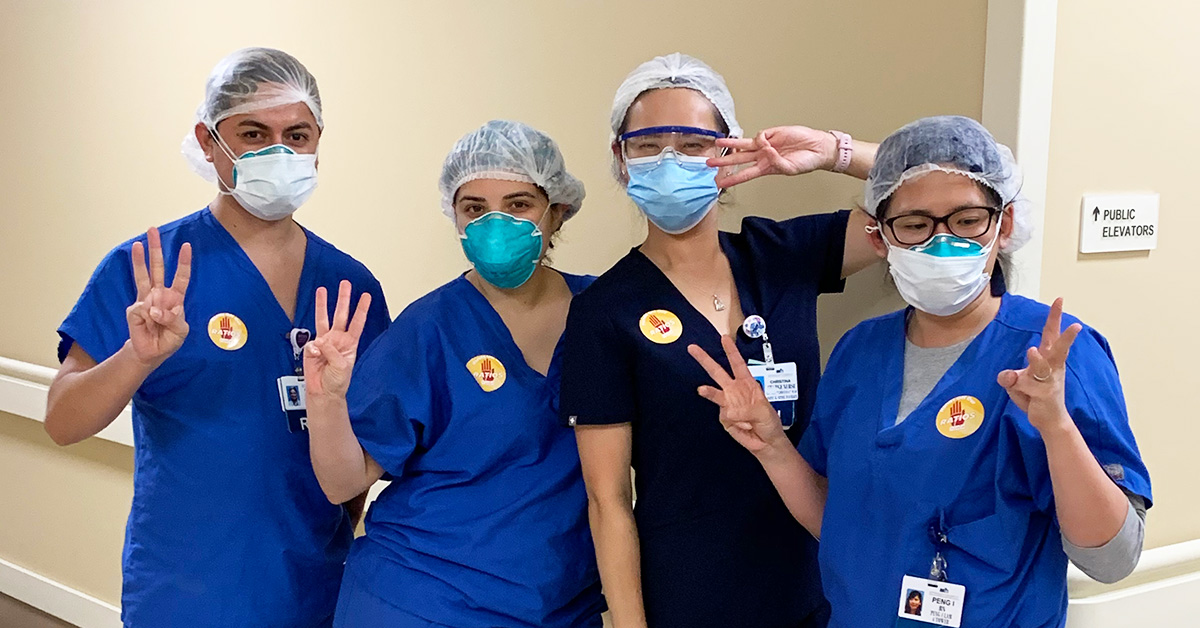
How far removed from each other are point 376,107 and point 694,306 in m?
1.30

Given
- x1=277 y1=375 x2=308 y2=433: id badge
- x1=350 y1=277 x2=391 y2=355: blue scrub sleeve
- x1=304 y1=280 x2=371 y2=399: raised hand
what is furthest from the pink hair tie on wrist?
x1=277 y1=375 x2=308 y2=433: id badge

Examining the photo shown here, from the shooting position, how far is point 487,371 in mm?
1607

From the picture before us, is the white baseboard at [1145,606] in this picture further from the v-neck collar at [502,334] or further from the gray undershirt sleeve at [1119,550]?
the v-neck collar at [502,334]

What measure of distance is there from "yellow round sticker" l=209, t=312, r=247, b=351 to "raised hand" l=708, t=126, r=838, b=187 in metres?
0.85

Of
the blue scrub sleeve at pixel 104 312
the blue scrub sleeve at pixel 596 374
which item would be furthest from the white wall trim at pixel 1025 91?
the blue scrub sleeve at pixel 104 312

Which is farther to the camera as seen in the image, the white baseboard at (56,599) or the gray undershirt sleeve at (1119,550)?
the white baseboard at (56,599)

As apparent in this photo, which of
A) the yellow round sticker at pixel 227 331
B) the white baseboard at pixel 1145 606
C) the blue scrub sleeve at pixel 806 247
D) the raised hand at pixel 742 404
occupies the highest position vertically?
the blue scrub sleeve at pixel 806 247

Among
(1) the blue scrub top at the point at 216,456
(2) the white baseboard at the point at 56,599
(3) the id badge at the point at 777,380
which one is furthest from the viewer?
(2) the white baseboard at the point at 56,599

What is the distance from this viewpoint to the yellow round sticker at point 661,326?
4.99 feet

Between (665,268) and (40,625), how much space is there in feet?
10.4

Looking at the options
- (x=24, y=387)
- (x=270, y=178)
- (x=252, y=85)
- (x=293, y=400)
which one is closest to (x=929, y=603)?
(x=293, y=400)

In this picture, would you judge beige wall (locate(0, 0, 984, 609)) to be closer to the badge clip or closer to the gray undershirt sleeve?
the badge clip

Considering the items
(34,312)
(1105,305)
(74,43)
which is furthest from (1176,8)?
(34,312)

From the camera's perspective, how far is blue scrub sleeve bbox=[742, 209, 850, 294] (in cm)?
161
